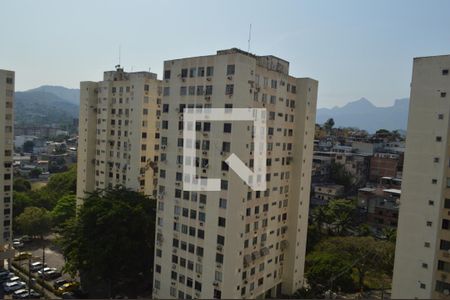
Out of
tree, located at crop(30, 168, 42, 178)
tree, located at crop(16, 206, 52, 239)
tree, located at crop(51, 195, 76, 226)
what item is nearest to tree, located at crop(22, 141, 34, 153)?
tree, located at crop(30, 168, 42, 178)

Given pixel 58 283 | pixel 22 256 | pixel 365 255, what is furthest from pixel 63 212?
pixel 365 255

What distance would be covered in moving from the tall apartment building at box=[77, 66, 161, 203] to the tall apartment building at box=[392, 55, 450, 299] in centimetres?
2143

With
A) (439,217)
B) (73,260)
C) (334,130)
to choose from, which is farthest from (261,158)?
(334,130)

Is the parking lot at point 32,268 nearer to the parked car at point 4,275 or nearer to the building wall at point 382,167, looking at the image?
the parked car at point 4,275

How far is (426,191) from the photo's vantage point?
17984 millimetres

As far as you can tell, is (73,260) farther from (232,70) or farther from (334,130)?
(334,130)

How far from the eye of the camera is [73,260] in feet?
82.5

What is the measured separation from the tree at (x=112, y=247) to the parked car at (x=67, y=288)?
76 cm

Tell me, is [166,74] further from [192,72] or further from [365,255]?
[365,255]

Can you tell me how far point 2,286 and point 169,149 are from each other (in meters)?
17.4

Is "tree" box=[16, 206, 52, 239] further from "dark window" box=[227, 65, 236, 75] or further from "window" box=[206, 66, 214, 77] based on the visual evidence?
"dark window" box=[227, 65, 236, 75]

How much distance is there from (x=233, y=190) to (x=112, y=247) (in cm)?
969

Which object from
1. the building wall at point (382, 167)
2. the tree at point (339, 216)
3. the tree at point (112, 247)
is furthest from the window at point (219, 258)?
the building wall at point (382, 167)

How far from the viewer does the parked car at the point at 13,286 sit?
86.7ft
